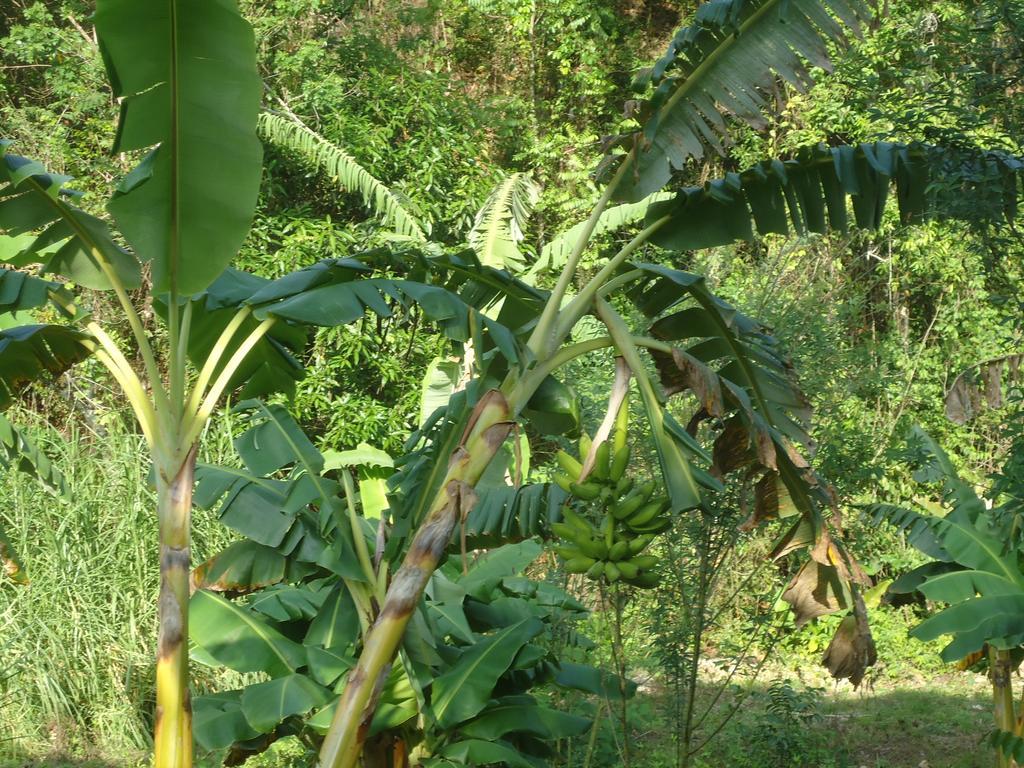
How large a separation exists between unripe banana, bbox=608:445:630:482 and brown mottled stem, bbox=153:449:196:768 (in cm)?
154

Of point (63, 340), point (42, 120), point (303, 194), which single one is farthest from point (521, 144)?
point (63, 340)

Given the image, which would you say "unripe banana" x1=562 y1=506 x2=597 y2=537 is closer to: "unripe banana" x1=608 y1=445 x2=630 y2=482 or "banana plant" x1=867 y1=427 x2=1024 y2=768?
Answer: "unripe banana" x1=608 y1=445 x2=630 y2=482

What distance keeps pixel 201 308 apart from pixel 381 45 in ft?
29.3

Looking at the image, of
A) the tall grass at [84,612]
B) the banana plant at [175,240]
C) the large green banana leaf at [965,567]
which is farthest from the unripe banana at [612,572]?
the tall grass at [84,612]

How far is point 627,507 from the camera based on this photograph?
380cm

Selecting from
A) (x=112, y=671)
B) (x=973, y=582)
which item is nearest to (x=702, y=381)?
(x=973, y=582)

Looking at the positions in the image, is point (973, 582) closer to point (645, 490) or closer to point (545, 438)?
point (545, 438)

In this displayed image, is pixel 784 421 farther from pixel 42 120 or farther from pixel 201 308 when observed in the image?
pixel 42 120

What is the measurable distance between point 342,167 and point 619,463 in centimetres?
856

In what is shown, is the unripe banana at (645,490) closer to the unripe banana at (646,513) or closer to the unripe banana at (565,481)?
the unripe banana at (646,513)

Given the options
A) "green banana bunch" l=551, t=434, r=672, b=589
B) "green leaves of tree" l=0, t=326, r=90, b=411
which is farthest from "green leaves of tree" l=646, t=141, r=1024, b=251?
"green leaves of tree" l=0, t=326, r=90, b=411

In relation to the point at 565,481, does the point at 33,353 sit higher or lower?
higher

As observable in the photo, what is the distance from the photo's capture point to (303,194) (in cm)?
1269

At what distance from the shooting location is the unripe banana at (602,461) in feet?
12.3
